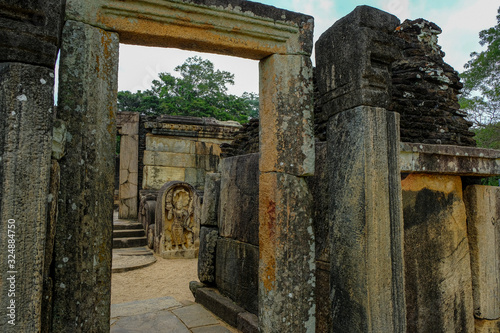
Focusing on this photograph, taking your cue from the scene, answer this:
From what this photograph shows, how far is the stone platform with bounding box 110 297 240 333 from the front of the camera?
135 inches

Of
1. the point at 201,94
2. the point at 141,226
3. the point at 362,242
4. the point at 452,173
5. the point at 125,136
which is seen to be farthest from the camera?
the point at 201,94

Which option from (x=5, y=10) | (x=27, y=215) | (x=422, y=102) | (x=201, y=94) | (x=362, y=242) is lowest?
(x=362, y=242)

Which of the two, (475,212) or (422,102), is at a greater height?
(422,102)

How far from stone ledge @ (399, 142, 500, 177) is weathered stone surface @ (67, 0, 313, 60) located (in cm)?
117

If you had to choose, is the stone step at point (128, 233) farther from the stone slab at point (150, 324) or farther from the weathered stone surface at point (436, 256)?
the weathered stone surface at point (436, 256)

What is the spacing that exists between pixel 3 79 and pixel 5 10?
36cm

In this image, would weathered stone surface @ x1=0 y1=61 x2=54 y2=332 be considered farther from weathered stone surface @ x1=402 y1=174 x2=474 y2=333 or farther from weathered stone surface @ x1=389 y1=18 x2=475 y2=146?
weathered stone surface @ x1=389 y1=18 x2=475 y2=146

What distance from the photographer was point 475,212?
294cm

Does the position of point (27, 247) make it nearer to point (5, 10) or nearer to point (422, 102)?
point (5, 10)

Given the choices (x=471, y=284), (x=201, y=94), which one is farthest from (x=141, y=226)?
(x=201, y=94)

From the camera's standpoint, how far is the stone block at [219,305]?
366 cm

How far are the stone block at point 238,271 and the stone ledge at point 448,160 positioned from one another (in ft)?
5.95

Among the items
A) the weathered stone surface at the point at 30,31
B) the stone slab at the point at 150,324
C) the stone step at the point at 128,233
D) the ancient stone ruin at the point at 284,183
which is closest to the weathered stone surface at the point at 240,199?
the ancient stone ruin at the point at 284,183

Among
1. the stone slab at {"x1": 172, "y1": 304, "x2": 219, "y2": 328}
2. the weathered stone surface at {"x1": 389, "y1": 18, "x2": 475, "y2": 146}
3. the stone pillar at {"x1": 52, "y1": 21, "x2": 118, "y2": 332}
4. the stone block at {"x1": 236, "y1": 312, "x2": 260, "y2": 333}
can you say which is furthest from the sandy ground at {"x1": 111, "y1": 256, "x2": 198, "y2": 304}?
the weathered stone surface at {"x1": 389, "y1": 18, "x2": 475, "y2": 146}
